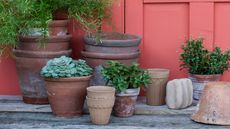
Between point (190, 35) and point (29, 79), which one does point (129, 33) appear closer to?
point (190, 35)

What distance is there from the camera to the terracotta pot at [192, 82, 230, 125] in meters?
3.23

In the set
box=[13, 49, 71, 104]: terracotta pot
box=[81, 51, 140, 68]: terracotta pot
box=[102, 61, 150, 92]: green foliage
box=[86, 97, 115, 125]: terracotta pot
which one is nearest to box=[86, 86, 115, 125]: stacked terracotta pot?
box=[86, 97, 115, 125]: terracotta pot

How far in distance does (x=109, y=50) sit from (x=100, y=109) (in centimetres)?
55

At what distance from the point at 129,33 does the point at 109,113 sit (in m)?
0.88

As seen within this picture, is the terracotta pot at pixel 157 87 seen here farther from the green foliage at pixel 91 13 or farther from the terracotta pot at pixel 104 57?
the green foliage at pixel 91 13

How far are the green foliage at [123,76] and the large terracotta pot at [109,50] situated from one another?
18cm

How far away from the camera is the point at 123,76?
3.36 metres

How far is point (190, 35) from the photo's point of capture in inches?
151

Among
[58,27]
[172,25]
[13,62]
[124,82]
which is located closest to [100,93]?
[124,82]

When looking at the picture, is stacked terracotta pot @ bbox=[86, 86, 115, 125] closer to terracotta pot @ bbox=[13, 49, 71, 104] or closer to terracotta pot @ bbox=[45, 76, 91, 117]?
terracotta pot @ bbox=[45, 76, 91, 117]

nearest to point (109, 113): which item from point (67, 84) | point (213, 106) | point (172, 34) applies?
point (67, 84)

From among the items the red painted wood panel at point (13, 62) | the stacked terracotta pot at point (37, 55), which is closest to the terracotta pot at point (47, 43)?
the stacked terracotta pot at point (37, 55)

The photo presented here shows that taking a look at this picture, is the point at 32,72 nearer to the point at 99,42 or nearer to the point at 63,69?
the point at 63,69

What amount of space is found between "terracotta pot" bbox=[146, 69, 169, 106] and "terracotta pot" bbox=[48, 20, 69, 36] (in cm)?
71
